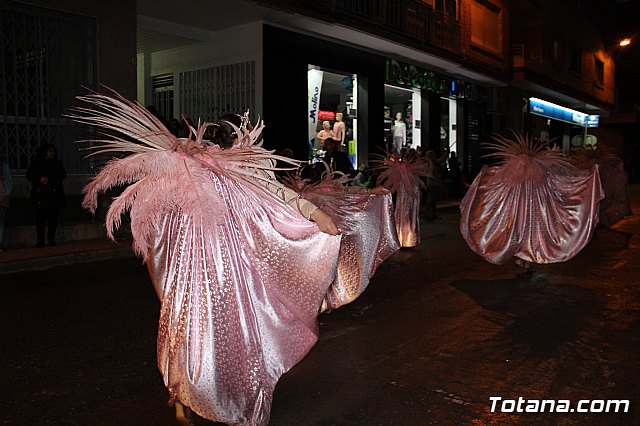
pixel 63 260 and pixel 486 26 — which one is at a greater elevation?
pixel 486 26

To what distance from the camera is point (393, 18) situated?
1839 centimetres

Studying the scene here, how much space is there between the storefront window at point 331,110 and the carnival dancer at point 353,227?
9.67 metres

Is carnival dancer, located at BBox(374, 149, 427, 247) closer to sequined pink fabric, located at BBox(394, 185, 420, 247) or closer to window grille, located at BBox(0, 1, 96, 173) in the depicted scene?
sequined pink fabric, located at BBox(394, 185, 420, 247)

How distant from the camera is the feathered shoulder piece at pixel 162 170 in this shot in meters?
3.08

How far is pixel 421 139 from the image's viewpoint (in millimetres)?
23609

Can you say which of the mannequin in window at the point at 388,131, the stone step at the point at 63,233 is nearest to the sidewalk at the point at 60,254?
the stone step at the point at 63,233

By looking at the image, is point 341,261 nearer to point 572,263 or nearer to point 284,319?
point 284,319

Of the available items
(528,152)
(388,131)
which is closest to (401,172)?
(528,152)

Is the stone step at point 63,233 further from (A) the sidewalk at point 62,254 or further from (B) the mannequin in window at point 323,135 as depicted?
(B) the mannequin in window at point 323,135

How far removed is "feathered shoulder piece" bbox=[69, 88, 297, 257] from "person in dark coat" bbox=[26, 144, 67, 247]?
23.7 feet

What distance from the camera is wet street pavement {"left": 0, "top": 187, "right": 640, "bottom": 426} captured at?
3.77m

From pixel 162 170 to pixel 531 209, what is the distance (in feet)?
18.9

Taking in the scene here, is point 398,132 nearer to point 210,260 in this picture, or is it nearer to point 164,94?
point 164,94

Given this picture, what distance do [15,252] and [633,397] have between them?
28.6ft
